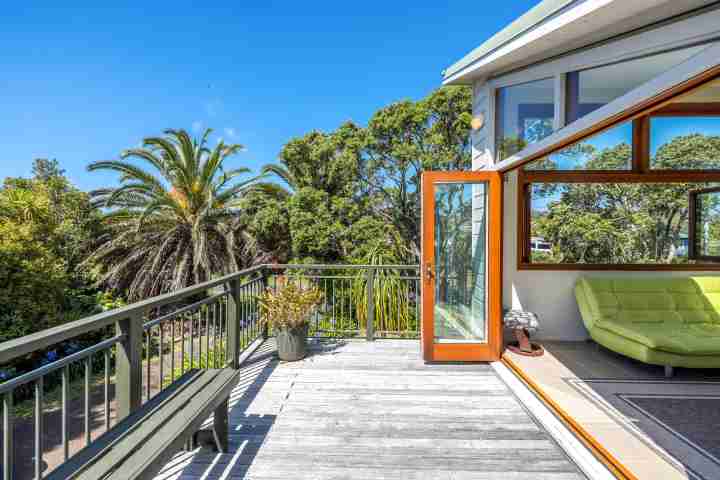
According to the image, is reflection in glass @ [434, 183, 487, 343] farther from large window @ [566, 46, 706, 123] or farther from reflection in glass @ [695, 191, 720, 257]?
reflection in glass @ [695, 191, 720, 257]

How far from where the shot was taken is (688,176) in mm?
3939

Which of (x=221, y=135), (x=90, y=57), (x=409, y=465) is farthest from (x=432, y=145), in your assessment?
(x=90, y=57)

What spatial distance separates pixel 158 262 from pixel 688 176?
8.81 m

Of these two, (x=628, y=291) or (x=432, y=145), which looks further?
(x=432, y=145)

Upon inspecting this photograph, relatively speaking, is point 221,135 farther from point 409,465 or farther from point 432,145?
point 409,465

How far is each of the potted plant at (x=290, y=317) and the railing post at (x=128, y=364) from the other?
188cm

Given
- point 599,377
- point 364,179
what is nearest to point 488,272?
point 599,377

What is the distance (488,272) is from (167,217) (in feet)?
22.0

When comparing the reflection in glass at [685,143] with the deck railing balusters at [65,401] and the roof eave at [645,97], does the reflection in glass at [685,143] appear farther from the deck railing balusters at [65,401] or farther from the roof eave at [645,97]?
the deck railing balusters at [65,401]

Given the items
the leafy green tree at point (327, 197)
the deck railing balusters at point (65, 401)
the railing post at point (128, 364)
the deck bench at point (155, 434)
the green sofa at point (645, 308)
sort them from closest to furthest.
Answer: the deck bench at point (155, 434) → the deck railing balusters at point (65, 401) → the railing post at point (128, 364) → the green sofa at point (645, 308) → the leafy green tree at point (327, 197)

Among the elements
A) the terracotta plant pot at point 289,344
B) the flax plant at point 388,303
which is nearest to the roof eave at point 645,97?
the flax plant at point 388,303

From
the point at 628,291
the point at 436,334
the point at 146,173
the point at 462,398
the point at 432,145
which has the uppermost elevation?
the point at 432,145

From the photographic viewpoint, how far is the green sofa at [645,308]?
A: 3366 millimetres

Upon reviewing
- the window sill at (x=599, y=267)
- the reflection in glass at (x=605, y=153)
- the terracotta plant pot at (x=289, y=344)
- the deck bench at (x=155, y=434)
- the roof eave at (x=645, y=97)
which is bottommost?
the terracotta plant pot at (x=289, y=344)
